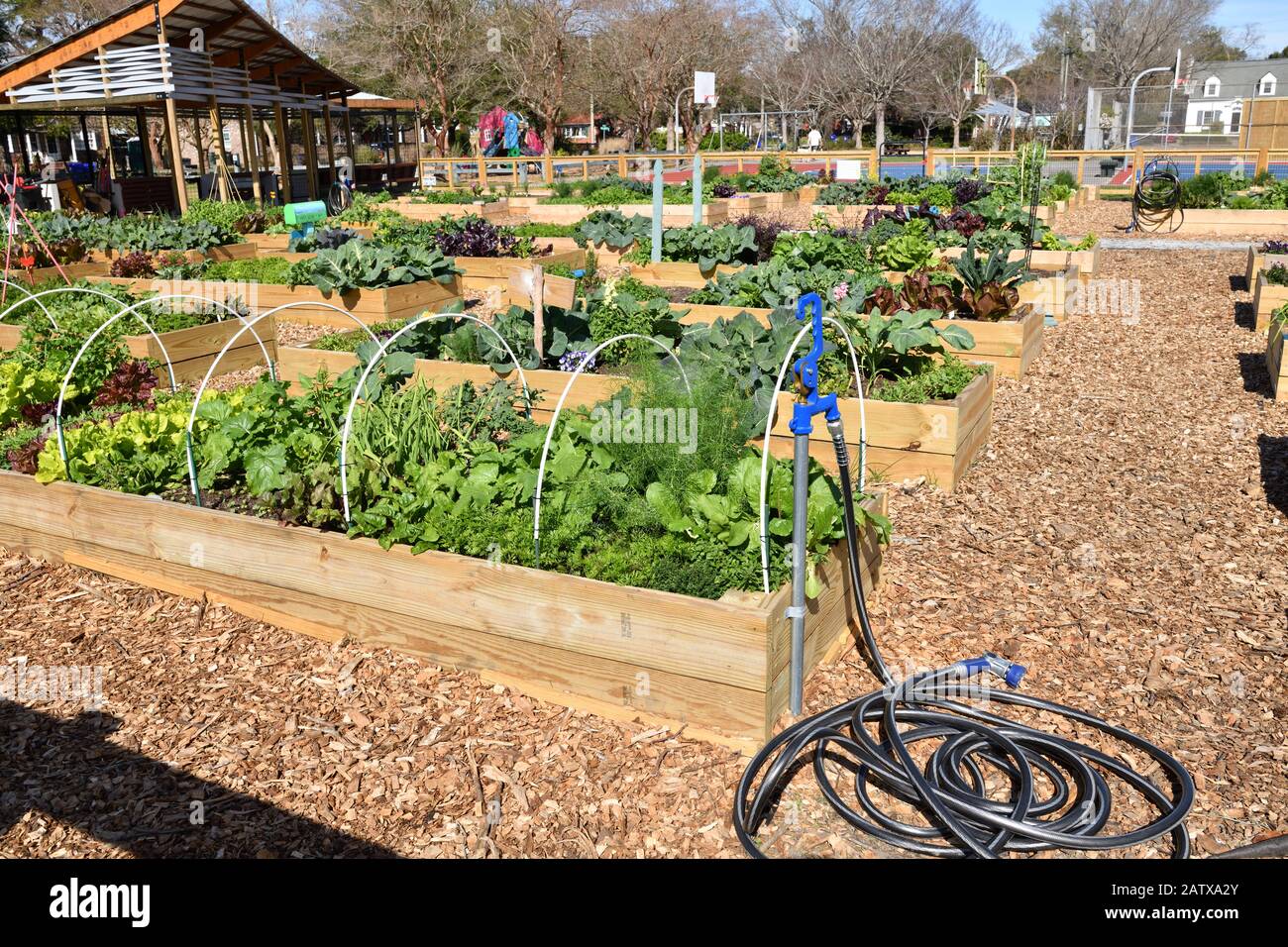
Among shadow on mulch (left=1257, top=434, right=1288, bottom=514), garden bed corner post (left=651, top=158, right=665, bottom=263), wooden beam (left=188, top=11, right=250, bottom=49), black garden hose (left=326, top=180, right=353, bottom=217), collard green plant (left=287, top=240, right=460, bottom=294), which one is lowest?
shadow on mulch (left=1257, top=434, right=1288, bottom=514)

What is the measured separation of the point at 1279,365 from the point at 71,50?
1899 cm

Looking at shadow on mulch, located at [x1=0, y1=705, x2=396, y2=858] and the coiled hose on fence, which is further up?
the coiled hose on fence

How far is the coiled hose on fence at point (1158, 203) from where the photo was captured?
51.7 feet

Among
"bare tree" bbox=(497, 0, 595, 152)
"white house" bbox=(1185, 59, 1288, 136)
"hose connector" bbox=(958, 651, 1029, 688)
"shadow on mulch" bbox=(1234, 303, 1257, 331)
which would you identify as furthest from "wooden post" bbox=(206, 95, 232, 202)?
"white house" bbox=(1185, 59, 1288, 136)

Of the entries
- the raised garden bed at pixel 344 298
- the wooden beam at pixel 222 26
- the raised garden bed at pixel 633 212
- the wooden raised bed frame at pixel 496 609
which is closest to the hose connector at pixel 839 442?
the wooden raised bed frame at pixel 496 609

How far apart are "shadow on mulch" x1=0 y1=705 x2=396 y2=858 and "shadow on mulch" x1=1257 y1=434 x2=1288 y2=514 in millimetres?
4745

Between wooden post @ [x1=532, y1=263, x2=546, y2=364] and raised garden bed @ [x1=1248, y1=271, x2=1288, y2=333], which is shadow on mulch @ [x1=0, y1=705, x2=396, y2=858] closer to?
wooden post @ [x1=532, y1=263, x2=546, y2=364]

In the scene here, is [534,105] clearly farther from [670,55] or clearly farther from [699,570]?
[699,570]

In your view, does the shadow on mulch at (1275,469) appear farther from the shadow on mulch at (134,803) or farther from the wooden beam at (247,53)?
the wooden beam at (247,53)

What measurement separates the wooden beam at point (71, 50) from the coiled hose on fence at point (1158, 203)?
16629mm

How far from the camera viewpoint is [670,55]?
121ft

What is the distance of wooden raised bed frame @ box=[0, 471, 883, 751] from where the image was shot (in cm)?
323

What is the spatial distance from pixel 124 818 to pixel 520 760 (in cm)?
120
